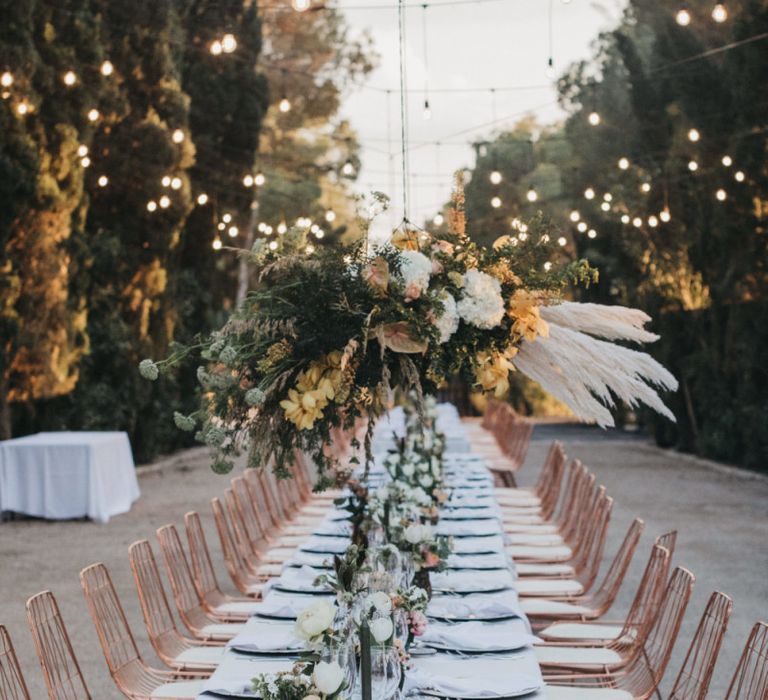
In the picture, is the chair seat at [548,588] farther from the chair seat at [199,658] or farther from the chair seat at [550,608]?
the chair seat at [199,658]

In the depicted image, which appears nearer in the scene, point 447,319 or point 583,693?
point 447,319

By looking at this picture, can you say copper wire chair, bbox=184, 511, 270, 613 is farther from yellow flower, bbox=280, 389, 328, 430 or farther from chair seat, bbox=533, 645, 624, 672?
yellow flower, bbox=280, 389, 328, 430

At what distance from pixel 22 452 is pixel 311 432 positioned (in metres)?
8.41

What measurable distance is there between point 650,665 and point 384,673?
72.6 inches

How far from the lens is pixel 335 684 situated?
2975 millimetres

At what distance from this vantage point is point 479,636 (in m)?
4.17

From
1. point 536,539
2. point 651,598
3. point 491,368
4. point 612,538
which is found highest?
point 491,368

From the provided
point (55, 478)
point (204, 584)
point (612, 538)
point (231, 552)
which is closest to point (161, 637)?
point (204, 584)

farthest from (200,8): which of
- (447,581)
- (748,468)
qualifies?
(447,581)

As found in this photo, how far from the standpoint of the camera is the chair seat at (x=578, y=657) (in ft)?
15.6

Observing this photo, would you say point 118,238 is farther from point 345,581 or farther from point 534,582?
point 345,581

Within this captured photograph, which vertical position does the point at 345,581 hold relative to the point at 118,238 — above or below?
below

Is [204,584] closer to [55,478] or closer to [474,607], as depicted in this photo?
[474,607]

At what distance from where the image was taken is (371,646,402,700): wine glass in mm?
3221
